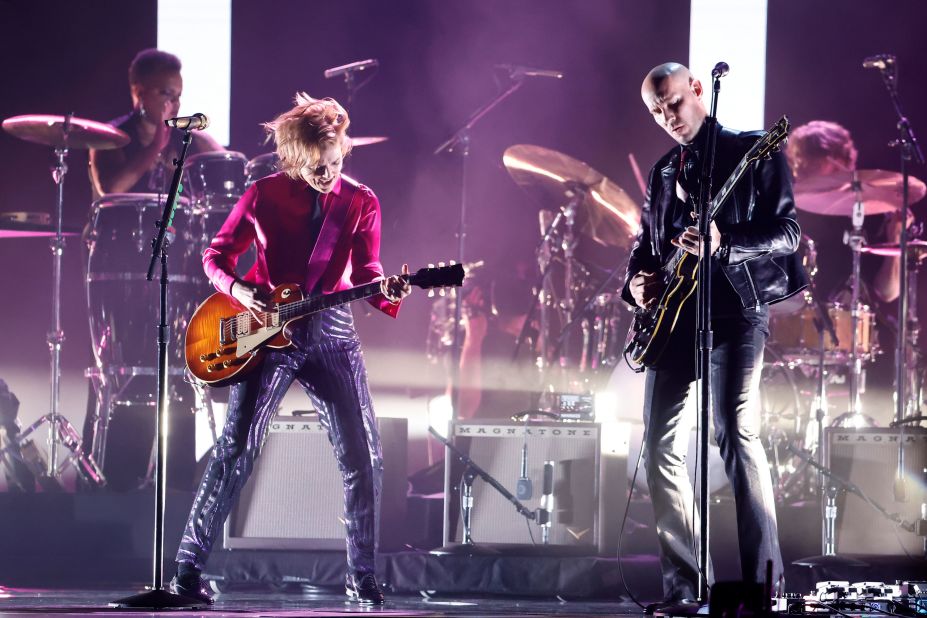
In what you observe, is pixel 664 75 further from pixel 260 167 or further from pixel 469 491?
pixel 260 167

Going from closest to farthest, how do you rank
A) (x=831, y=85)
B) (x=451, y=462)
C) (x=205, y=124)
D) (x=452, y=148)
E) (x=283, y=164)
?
(x=205, y=124)
(x=283, y=164)
(x=451, y=462)
(x=452, y=148)
(x=831, y=85)

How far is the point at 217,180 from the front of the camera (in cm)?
745

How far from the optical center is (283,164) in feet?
16.0

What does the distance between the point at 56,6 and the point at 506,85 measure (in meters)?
3.56

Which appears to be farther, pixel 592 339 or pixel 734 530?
pixel 592 339

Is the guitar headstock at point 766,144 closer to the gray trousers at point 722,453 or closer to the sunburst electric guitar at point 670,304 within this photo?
the sunburst electric guitar at point 670,304

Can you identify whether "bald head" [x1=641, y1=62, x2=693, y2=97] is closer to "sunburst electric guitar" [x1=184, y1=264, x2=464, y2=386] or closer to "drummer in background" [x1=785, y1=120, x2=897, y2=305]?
"sunburst electric guitar" [x1=184, y1=264, x2=464, y2=386]

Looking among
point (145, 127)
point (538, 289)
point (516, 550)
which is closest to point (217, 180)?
point (145, 127)

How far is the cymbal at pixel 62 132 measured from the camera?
7191mm

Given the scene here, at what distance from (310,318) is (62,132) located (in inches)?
137

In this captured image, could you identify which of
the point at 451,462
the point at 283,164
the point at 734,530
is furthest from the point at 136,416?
the point at 734,530

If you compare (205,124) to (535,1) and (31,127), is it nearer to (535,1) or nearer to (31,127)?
(31,127)

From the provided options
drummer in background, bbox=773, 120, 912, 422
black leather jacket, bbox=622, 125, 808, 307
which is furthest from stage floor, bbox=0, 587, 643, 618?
drummer in background, bbox=773, 120, 912, 422

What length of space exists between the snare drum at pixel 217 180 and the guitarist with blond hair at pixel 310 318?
259 cm
